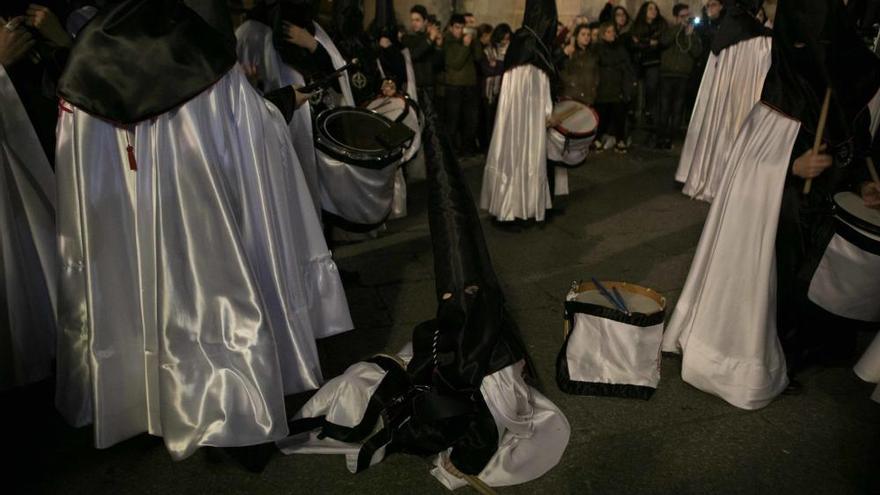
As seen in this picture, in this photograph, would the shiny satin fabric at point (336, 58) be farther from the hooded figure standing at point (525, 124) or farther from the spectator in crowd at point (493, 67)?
the spectator in crowd at point (493, 67)

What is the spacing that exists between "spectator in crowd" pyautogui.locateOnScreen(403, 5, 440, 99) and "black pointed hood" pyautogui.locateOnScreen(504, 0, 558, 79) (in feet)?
11.5

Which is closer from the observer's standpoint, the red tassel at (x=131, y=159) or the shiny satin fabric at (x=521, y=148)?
the red tassel at (x=131, y=159)

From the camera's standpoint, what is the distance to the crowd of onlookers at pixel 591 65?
9611 millimetres

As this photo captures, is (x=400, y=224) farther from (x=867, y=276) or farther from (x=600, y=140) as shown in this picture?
(x=600, y=140)

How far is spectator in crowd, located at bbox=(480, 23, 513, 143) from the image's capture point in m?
9.86

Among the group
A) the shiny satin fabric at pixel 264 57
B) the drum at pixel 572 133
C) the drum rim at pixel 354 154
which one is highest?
the shiny satin fabric at pixel 264 57

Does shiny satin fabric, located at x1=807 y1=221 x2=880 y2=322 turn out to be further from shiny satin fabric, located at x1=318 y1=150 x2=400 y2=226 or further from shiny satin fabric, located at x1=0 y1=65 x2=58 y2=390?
shiny satin fabric, located at x1=0 y1=65 x2=58 y2=390

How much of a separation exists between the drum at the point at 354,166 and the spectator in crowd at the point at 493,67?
6058 millimetres

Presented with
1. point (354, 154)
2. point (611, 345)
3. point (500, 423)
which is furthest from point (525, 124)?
point (500, 423)

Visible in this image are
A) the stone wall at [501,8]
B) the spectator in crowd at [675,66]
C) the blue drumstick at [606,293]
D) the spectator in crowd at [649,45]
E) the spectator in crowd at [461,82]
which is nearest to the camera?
the blue drumstick at [606,293]

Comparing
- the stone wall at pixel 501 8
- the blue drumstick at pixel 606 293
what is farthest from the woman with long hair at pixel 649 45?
the blue drumstick at pixel 606 293

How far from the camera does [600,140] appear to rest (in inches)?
421

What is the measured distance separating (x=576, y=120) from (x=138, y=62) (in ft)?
14.4

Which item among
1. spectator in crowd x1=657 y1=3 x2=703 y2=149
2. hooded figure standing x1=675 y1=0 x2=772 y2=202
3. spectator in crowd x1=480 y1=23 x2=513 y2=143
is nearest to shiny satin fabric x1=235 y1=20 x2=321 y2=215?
hooded figure standing x1=675 y1=0 x2=772 y2=202
